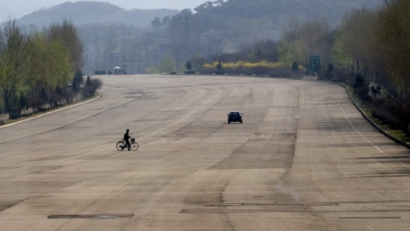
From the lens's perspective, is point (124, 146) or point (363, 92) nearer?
point (124, 146)

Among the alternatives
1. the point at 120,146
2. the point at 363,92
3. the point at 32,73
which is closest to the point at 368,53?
the point at 363,92

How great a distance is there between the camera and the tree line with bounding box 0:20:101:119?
84.7 metres

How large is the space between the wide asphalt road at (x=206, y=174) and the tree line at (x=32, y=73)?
9.37 m

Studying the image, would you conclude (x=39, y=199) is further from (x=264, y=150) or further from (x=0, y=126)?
(x=0, y=126)

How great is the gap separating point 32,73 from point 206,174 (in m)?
65.4

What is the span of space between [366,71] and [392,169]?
93499 mm

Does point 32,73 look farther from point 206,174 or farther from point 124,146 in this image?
point 206,174

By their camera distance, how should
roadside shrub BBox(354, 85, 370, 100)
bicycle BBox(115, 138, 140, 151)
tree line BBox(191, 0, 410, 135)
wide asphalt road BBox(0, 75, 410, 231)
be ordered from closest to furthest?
wide asphalt road BBox(0, 75, 410, 231)
bicycle BBox(115, 138, 140, 151)
tree line BBox(191, 0, 410, 135)
roadside shrub BBox(354, 85, 370, 100)

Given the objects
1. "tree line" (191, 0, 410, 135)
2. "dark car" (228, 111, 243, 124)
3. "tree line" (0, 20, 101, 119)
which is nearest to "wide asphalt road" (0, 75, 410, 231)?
"dark car" (228, 111, 243, 124)

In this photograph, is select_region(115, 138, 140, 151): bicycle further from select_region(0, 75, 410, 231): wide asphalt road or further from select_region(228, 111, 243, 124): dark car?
select_region(228, 111, 243, 124): dark car

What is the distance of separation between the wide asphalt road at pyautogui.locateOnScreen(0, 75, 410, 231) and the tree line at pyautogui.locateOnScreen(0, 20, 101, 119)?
30.7 feet

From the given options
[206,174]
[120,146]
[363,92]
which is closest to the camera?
[206,174]

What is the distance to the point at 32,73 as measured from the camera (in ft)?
304

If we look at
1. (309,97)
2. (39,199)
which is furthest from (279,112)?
(39,199)
